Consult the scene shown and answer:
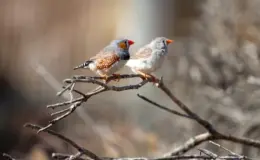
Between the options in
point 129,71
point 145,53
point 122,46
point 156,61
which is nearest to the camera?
point 122,46

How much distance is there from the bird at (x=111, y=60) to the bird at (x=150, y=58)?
129mm

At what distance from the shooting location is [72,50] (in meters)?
9.07

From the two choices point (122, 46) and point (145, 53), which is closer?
point (122, 46)

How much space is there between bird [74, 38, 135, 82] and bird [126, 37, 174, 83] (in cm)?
13

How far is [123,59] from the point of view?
2.34 meters

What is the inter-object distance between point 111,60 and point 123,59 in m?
0.07

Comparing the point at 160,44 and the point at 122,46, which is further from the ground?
the point at 160,44

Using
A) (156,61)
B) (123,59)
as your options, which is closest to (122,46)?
→ (123,59)

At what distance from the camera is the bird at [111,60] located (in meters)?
2.26

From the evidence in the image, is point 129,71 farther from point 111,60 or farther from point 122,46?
point 111,60

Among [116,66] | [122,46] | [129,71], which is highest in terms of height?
[129,71]

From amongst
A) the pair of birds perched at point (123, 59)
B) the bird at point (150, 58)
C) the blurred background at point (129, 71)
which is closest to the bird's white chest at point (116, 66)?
the pair of birds perched at point (123, 59)

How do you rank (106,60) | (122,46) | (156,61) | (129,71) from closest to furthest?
1. (106,60)
2. (122,46)
3. (156,61)
4. (129,71)

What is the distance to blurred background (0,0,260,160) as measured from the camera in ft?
13.0
